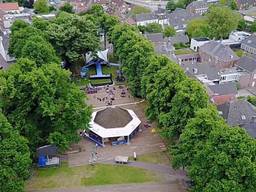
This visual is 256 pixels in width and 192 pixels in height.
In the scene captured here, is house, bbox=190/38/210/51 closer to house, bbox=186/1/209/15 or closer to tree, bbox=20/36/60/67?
house, bbox=186/1/209/15

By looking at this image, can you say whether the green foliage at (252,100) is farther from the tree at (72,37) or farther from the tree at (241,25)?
the tree at (241,25)

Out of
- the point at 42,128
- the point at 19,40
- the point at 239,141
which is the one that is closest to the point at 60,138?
the point at 42,128

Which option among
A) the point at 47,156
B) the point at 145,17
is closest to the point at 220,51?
the point at 145,17

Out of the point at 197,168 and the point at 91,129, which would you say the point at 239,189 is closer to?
the point at 197,168

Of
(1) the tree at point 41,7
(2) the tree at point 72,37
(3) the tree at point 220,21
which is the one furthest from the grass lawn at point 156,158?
(1) the tree at point 41,7

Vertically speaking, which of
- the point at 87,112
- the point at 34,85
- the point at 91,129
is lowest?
the point at 91,129

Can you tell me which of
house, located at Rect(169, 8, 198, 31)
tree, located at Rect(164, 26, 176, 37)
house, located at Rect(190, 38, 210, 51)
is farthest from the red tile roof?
house, located at Rect(190, 38, 210, 51)
